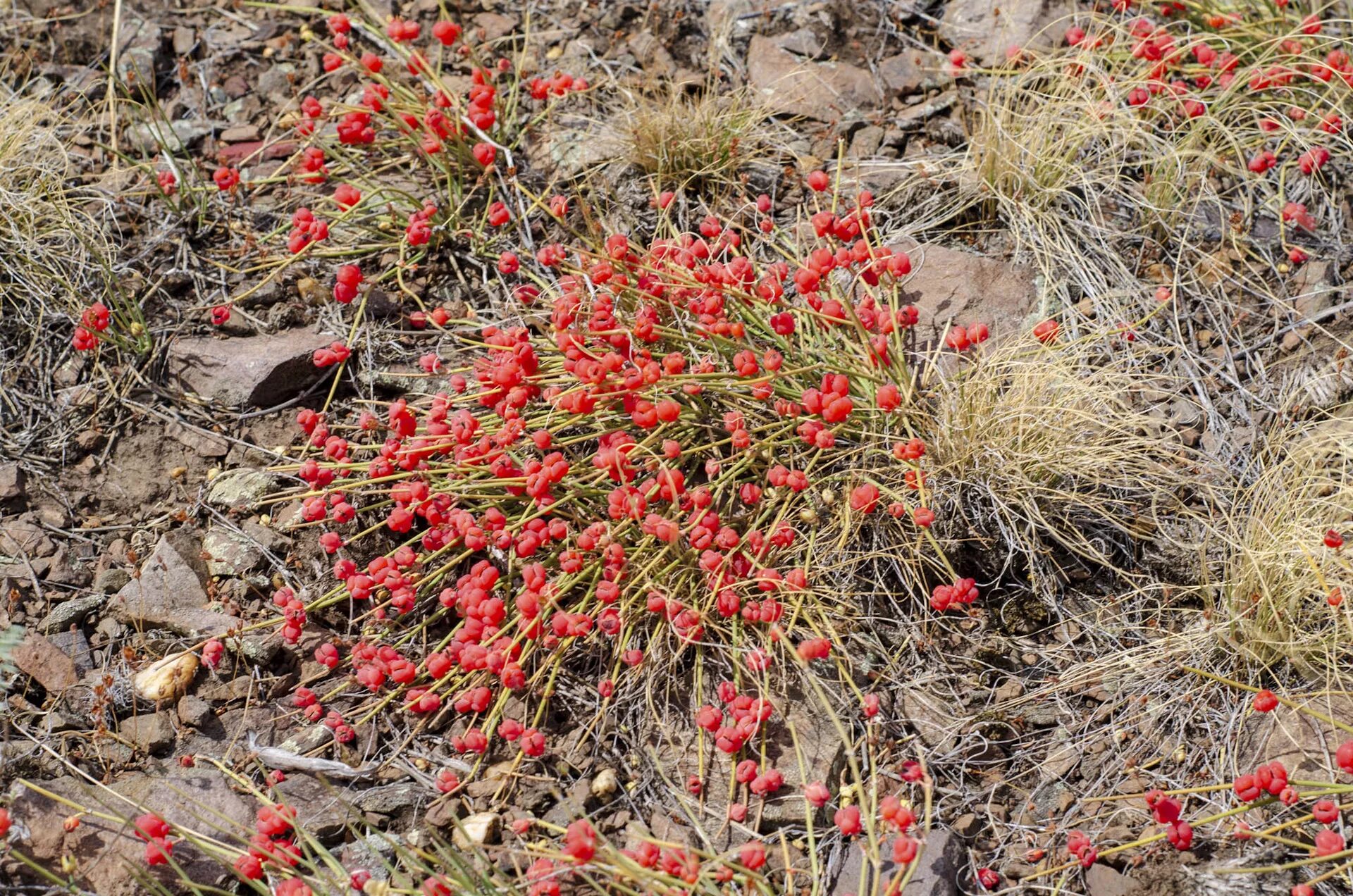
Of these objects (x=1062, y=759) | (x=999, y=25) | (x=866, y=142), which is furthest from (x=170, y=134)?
(x=1062, y=759)

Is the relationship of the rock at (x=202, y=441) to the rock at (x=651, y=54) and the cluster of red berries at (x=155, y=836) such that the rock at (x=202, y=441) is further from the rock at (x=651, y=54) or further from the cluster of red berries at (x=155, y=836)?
the rock at (x=651, y=54)

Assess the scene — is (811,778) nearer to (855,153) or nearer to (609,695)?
(609,695)

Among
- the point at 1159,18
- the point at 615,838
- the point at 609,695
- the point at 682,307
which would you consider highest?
the point at 1159,18

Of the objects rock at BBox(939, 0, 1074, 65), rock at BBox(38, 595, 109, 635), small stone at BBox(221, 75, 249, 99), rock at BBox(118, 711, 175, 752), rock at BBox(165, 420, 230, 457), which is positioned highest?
rock at BBox(939, 0, 1074, 65)

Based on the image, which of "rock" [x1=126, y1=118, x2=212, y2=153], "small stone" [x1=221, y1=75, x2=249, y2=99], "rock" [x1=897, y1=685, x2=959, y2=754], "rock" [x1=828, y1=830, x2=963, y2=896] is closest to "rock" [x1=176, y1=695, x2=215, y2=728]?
"rock" [x1=828, y1=830, x2=963, y2=896]

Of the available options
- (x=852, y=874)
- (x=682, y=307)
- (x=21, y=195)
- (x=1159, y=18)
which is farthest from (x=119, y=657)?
(x=1159, y=18)

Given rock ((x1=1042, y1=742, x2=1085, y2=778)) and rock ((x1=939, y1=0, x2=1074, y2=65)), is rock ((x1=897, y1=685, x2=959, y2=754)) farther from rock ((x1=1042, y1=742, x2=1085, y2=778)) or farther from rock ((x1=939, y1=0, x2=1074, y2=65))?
rock ((x1=939, y1=0, x2=1074, y2=65))
